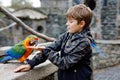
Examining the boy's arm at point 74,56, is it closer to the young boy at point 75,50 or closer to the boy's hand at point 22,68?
the young boy at point 75,50

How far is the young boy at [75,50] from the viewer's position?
1.93 meters

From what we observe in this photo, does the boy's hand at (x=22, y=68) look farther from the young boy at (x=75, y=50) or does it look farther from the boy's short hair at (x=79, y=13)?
the boy's short hair at (x=79, y=13)

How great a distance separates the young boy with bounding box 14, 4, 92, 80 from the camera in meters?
1.93

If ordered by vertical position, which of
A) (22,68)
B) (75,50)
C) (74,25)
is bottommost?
(22,68)

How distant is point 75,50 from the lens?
1923mm

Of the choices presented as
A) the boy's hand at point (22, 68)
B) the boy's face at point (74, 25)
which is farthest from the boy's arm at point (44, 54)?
the boy's face at point (74, 25)

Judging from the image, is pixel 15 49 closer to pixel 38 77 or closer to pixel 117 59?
pixel 38 77

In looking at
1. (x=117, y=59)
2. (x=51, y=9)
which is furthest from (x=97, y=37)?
(x=51, y=9)

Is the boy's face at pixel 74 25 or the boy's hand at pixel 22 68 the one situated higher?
the boy's face at pixel 74 25

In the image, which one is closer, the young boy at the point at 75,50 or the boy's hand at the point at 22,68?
the young boy at the point at 75,50

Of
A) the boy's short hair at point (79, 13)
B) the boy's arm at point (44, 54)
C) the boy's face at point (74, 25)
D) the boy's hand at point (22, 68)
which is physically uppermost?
the boy's short hair at point (79, 13)

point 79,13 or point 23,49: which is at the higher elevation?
point 79,13

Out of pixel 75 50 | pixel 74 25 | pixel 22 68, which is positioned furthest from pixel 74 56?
pixel 22 68

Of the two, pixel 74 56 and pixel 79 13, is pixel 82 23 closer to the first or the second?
pixel 79 13
